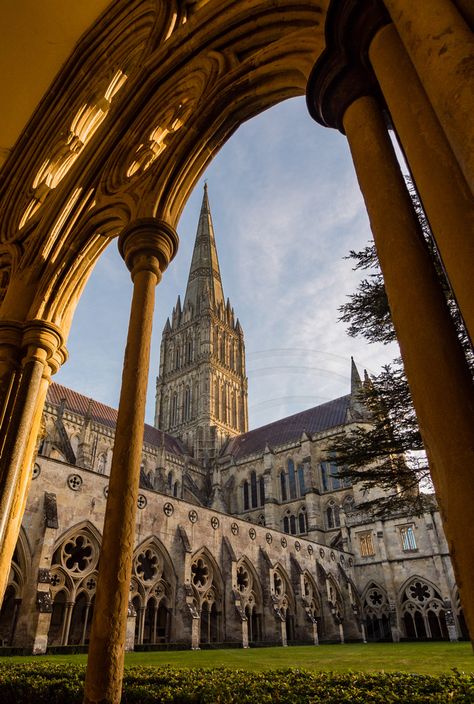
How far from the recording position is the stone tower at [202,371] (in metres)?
43.3

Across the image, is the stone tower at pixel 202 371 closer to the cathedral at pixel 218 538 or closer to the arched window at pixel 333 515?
the cathedral at pixel 218 538

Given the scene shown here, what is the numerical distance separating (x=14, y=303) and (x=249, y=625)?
17308 mm

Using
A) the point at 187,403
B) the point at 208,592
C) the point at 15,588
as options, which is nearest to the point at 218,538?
the point at 208,592

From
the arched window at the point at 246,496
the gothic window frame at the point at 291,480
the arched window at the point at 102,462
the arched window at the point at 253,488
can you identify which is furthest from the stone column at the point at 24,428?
the arched window at the point at 246,496

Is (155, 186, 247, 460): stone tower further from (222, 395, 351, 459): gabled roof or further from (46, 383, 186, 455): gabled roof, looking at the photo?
(46, 383, 186, 455): gabled roof

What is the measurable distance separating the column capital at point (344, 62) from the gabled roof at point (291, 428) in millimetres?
33078

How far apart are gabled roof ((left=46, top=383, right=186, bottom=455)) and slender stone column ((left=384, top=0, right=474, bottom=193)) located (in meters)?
29.0

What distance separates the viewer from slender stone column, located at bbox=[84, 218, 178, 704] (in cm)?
252

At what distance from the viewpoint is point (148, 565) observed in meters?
14.6

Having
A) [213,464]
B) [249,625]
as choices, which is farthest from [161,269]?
[213,464]

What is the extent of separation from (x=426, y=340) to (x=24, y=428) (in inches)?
166

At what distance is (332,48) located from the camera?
8.55 feet

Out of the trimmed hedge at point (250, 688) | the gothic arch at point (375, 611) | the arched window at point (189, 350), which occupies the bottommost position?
the trimmed hedge at point (250, 688)

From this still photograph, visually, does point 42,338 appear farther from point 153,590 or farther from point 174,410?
point 174,410
